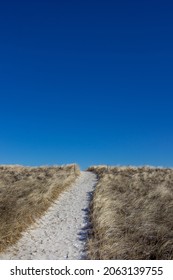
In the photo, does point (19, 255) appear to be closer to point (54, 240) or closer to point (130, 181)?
point (54, 240)

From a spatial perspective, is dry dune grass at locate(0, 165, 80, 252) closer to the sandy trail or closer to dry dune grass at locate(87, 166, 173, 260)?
the sandy trail

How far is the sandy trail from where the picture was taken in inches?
660

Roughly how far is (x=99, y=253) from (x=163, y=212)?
8230 millimetres

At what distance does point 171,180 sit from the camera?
41.0 m

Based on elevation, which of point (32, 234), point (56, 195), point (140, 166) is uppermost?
point (140, 166)

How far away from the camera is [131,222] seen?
21344mm

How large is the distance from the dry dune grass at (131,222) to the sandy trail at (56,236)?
843 millimetres

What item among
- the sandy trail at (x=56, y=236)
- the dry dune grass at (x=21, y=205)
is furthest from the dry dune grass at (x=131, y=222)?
the dry dune grass at (x=21, y=205)

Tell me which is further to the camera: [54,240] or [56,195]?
[56,195]

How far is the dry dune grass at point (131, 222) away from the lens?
669 inches

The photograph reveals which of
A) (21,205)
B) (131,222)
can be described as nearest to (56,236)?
(131,222)

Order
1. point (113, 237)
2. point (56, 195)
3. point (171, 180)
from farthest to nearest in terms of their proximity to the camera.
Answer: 1. point (171, 180)
2. point (56, 195)
3. point (113, 237)
